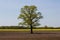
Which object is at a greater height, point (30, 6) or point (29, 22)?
point (30, 6)

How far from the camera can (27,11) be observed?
208 feet

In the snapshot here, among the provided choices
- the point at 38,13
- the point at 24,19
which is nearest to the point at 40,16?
the point at 38,13

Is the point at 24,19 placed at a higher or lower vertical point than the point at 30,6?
lower

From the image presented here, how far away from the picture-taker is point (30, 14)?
208ft

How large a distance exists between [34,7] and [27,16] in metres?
3.72

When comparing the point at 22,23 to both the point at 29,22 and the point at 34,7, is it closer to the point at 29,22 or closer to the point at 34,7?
the point at 29,22

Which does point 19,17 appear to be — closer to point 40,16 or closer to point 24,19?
point 24,19

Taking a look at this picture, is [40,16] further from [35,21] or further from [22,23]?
[22,23]

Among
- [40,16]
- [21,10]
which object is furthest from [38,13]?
[21,10]

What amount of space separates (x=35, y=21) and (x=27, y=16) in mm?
3034

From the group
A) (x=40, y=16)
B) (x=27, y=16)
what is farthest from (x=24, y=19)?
(x=40, y=16)

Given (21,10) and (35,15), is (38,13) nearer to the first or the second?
(35,15)

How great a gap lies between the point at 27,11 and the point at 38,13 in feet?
11.8

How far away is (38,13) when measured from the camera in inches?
2514
